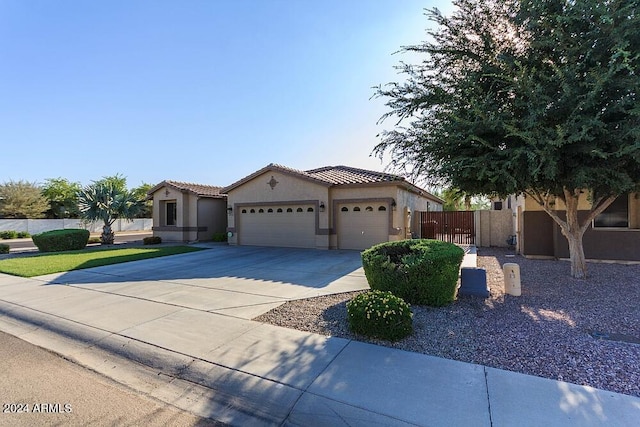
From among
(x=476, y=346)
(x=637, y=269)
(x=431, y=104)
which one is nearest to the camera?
(x=476, y=346)

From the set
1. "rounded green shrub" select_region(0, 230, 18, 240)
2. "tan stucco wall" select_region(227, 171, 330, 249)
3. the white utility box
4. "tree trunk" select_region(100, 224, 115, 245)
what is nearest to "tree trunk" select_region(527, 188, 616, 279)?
the white utility box

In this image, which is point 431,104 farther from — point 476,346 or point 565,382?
point 565,382

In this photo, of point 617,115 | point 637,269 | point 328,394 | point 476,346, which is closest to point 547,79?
point 617,115

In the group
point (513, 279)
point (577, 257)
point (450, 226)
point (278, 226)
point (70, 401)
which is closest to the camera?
point (70, 401)

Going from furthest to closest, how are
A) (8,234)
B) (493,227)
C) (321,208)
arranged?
(8,234) → (493,227) → (321,208)

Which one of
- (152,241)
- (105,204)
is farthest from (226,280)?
(105,204)

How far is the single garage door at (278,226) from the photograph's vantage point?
56.1 ft

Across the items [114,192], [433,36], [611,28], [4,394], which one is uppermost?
[433,36]

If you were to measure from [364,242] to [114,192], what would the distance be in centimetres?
1669

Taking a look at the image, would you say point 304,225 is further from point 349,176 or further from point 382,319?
point 382,319

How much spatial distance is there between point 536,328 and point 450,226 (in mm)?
13230

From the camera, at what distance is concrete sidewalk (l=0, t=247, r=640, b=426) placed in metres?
3.21

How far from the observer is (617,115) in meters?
6.46

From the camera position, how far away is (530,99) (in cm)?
648
